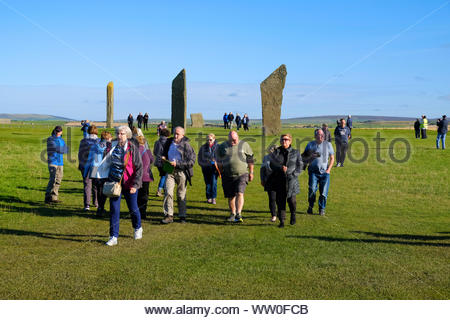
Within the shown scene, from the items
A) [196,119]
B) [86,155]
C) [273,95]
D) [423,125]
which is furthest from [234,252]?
[196,119]

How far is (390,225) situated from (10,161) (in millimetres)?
Answer: 16280

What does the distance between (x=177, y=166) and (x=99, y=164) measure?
1.61 meters

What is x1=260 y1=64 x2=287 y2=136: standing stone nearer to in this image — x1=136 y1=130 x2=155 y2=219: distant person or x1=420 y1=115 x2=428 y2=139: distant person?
x1=420 y1=115 x2=428 y2=139: distant person

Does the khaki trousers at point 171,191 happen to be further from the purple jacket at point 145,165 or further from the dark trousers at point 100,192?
the dark trousers at point 100,192

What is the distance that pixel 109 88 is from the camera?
4262 centimetres

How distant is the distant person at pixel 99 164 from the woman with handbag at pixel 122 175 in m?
0.21

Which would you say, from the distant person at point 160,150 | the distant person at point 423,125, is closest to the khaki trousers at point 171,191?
the distant person at point 160,150

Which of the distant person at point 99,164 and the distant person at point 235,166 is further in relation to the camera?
the distant person at point 235,166

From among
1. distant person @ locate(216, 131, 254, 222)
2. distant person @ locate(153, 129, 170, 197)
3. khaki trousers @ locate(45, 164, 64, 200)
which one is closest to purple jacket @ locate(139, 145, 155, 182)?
distant person @ locate(153, 129, 170, 197)

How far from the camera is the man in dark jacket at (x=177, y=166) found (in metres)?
9.75

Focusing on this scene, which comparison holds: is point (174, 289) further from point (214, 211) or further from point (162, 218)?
point (214, 211)

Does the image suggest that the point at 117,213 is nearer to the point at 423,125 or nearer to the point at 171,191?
the point at 171,191

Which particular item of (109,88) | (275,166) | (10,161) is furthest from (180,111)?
(275,166)

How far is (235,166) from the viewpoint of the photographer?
385 inches
